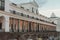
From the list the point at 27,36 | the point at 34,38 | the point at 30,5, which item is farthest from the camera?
the point at 30,5

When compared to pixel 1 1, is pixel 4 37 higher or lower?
lower

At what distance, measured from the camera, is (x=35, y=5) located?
112ft

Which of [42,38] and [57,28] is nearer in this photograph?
[42,38]

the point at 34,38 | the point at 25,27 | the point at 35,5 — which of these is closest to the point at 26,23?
the point at 25,27

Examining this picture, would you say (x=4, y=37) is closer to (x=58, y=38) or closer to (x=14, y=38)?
(x=14, y=38)

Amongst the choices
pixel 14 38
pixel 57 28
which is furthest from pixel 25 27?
pixel 57 28

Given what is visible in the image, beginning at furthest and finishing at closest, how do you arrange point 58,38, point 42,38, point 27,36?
point 58,38 < point 42,38 < point 27,36

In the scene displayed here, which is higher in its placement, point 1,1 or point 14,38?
point 1,1

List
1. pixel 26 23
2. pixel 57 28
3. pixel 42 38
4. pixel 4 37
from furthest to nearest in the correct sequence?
pixel 57 28 < pixel 26 23 < pixel 42 38 < pixel 4 37

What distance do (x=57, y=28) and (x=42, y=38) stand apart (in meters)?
34.7

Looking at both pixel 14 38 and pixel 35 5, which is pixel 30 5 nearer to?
pixel 35 5

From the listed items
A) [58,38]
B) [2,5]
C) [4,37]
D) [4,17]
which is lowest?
[58,38]

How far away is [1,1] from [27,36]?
9619 mm

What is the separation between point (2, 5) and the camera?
18.6 meters
